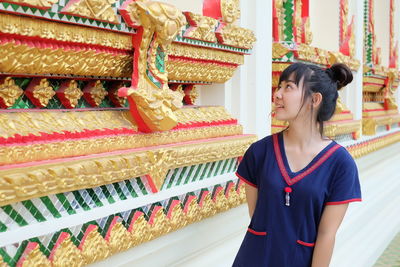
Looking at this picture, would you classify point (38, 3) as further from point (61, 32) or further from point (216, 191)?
point (216, 191)

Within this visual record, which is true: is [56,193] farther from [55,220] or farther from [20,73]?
[20,73]

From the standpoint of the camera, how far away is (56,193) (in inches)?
53.9

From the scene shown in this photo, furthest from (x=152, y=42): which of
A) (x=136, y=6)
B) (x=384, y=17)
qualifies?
(x=384, y=17)

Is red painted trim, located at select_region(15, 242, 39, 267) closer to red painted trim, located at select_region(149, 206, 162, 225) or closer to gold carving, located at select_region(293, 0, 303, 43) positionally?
red painted trim, located at select_region(149, 206, 162, 225)

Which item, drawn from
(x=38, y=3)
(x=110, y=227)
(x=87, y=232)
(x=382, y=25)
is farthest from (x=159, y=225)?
(x=382, y=25)

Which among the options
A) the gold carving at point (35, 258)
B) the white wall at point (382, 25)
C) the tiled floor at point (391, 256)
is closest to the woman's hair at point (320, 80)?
the gold carving at point (35, 258)

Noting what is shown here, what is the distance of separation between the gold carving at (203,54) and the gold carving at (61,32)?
29 centimetres

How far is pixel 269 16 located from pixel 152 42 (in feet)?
3.69

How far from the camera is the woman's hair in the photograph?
5.18 feet

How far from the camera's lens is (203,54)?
2082mm

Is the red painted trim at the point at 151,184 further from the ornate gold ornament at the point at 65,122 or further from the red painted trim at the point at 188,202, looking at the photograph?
the red painted trim at the point at 188,202

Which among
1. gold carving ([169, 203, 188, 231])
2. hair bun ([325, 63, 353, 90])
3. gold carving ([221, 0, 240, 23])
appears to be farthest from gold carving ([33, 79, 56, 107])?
gold carving ([221, 0, 240, 23])

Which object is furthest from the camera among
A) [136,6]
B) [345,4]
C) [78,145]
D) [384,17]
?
[384,17]

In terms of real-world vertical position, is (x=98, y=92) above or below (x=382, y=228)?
above
